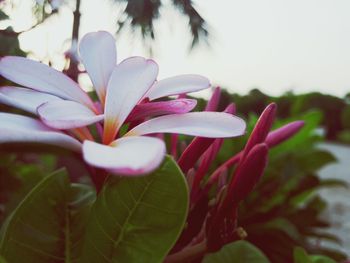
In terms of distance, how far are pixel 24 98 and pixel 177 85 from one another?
3.5 inches

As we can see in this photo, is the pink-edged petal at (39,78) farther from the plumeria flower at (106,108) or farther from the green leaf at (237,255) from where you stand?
the green leaf at (237,255)

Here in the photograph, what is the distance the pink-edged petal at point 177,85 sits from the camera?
0.31 m

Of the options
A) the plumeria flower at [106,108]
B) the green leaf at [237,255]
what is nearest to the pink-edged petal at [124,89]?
the plumeria flower at [106,108]

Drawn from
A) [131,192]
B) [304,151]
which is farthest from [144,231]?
[304,151]

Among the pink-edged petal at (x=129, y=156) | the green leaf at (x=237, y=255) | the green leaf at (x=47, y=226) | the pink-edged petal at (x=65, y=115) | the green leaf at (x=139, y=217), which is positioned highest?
the pink-edged petal at (x=129, y=156)

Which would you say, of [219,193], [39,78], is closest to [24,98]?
[39,78]

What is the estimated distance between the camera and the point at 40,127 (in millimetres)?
260

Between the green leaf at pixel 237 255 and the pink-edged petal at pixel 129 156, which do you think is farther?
the green leaf at pixel 237 255

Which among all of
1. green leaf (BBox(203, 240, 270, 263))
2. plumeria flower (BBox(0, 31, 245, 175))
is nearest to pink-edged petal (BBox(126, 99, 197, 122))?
plumeria flower (BBox(0, 31, 245, 175))

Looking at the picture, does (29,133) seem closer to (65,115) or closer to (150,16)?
(65,115)

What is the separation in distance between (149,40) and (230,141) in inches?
25.3

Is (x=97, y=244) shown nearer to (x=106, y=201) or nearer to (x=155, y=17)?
(x=106, y=201)

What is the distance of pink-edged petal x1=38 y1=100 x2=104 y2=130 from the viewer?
0.26 m

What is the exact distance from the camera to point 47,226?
348 millimetres
